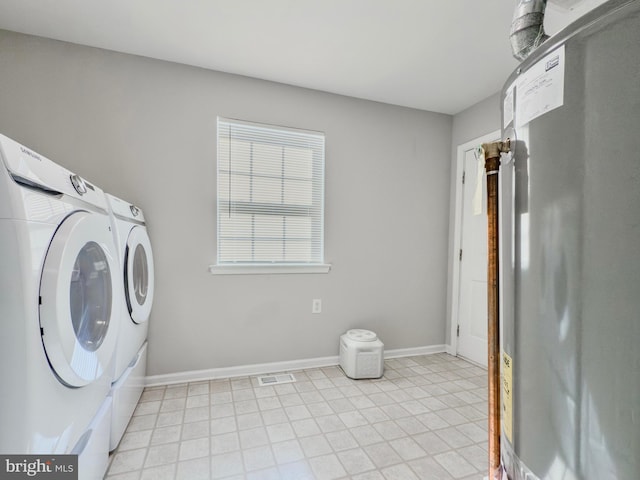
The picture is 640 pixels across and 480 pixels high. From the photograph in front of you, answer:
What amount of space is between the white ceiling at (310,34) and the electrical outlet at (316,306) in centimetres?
183

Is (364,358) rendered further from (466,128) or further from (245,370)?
(466,128)

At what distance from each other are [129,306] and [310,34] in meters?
1.92

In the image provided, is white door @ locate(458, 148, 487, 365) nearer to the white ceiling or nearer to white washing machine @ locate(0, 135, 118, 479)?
the white ceiling

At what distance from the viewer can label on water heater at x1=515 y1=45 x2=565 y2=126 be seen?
514 mm

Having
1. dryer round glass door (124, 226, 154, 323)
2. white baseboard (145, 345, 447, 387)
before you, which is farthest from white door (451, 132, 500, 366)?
dryer round glass door (124, 226, 154, 323)

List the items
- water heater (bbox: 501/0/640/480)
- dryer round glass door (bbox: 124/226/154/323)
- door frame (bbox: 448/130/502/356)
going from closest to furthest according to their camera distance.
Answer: water heater (bbox: 501/0/640/480), dryer round glass door (bbox: 124/226/154/323), door frame (bbox: 448/130/502/356)

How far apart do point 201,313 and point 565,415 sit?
229 centimetres

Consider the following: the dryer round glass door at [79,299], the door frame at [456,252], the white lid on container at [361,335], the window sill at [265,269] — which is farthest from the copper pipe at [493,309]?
the door frame at [456,252]

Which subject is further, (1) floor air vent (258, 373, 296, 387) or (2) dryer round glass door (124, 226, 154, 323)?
(1) floor air vent (258, 373, 296, 387)

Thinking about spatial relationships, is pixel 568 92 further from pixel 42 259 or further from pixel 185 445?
pixel 185 445

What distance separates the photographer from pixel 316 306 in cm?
264

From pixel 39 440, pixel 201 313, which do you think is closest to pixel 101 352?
pixel 39 440
